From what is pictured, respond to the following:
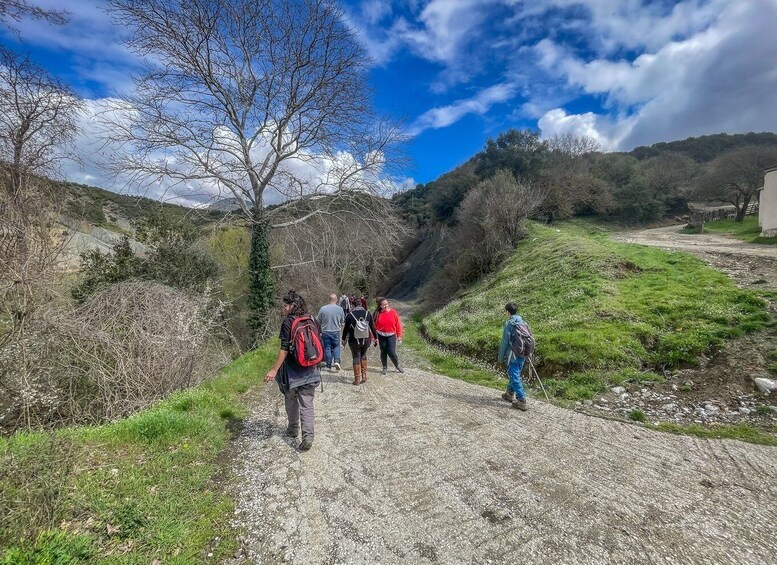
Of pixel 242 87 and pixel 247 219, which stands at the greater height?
pixel 242 87

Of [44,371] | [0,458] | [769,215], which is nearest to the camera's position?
[0,458]

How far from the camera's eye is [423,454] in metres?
4.60

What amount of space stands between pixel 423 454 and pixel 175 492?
281cm

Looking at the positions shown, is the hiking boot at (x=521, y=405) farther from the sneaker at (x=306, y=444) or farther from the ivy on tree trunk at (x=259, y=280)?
the ivy on tree trunk at (x=259, y=280)

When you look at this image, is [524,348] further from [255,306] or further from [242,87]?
[242,87]

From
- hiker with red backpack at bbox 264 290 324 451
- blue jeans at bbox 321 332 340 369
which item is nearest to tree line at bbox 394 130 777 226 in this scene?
blue jeans at bbox 321 332 340 369

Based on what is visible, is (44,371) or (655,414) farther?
(655,414)

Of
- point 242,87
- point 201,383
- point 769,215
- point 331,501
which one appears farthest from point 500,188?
point 331,501

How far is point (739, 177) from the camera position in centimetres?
3067

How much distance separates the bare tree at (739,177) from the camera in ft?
96.7

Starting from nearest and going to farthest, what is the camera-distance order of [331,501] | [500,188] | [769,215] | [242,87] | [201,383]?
[331,501] → [201,383] → [242,87] → [769,215] → [500,188]

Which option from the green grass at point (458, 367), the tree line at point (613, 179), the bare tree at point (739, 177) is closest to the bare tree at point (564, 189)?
the tree line at point (613, 179)

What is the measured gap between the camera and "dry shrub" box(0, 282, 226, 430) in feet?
17.4

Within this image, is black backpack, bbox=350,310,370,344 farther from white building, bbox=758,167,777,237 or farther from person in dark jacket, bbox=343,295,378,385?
white building, bbox=758,167,777,237
